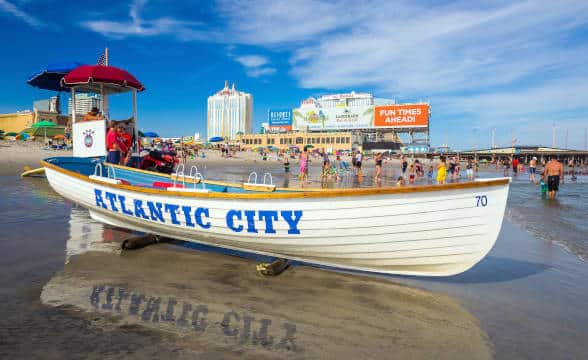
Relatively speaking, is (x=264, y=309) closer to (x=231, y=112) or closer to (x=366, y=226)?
(x=366, y=226)

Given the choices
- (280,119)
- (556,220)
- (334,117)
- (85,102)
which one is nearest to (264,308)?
(85,102)

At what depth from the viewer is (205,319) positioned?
3.51 metres

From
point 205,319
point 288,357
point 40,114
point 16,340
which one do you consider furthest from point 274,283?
point 40,114

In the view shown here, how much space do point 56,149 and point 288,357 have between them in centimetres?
3607

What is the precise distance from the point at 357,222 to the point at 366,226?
0.42 feet

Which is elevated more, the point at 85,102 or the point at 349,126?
the point at 349,126

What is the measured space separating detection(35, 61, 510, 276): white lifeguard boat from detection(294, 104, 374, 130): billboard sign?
81.4 meters

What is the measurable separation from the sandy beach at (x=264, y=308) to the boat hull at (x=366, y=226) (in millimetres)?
418

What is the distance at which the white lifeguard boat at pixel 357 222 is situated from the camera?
410 centimetres

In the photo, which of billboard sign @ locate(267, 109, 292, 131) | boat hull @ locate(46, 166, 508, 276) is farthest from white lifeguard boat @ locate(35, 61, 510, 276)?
billboard sign @ locate(267, 109, 292, 131)

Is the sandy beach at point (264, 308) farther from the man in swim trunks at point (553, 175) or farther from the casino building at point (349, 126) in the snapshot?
the casino building at point (349, 126)

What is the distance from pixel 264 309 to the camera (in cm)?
382

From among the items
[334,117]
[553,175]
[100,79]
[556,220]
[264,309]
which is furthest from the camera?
[334,117]

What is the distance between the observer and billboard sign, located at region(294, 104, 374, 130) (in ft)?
274
